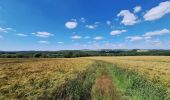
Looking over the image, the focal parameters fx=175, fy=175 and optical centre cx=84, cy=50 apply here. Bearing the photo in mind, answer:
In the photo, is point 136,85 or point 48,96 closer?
point 48,96

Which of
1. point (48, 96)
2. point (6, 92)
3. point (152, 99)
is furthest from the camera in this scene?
point (6, 92)

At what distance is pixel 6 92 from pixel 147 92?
857 cm

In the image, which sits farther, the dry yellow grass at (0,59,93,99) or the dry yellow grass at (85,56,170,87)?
the dry yellow grass at (85,56,170,87)

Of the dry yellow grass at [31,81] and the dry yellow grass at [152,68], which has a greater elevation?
the dry yellow grass at [31,81]

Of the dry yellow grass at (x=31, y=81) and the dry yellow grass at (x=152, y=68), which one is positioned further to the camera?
the dry yellow grass at (x=152, y=68)

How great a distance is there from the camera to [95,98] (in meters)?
9.82

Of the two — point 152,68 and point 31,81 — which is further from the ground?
point 31,81

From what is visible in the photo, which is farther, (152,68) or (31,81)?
(152,68)

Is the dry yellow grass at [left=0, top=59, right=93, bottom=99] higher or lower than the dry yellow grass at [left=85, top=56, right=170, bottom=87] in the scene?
higher

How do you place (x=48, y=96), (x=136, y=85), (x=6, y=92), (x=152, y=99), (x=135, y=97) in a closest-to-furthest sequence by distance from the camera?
(x=152, y=99) < (x=135, y=97) < (x=48, y=96) < (x=6, y=92) < (x=136, y=85)

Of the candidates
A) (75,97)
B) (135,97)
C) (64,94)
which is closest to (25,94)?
(64,94)

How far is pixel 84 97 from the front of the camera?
1005 cm

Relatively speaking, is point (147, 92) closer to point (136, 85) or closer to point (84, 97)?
point (136, 85)

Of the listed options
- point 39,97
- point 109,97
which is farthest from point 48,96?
point 109,97
